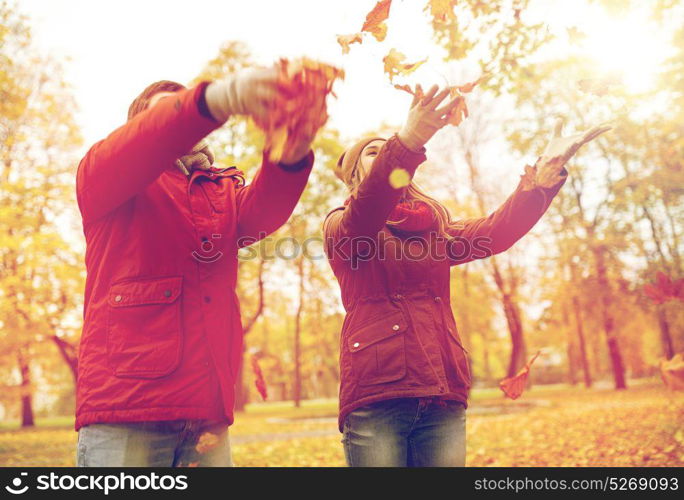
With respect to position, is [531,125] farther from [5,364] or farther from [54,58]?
[5,364]

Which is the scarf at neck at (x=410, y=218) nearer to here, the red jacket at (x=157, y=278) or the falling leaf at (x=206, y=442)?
the red jacket at (x=157, y=278)

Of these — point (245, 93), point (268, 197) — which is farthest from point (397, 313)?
point (245, 93)

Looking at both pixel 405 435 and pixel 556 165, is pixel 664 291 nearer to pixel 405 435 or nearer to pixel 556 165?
pixel 556 165

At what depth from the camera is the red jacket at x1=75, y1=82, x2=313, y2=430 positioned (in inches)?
70.4

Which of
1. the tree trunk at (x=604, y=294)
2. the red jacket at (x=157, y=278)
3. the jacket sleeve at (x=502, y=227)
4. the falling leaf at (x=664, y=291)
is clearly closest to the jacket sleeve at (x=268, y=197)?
the red jacket at (x=157, y=278)

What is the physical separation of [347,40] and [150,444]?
2.26m

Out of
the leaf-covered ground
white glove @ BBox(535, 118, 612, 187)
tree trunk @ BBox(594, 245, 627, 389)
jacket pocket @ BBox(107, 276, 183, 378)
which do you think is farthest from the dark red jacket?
tree trunk @ BBox(594, 245, 627, 389)

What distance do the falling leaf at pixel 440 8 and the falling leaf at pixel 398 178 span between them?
249 centimetres

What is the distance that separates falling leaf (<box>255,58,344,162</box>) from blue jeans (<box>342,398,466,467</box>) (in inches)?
49.3

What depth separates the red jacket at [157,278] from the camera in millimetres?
1788

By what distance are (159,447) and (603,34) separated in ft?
19.4

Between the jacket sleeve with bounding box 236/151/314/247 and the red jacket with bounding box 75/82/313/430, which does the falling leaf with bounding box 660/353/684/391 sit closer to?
the jacket sleeve with bounding box 236/151/314/247

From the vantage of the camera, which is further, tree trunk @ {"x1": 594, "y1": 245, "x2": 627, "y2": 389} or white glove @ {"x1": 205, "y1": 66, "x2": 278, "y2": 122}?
tree trunk @ {"x1": 594, "y1": 245, "x2": 627, "y2": 389}
